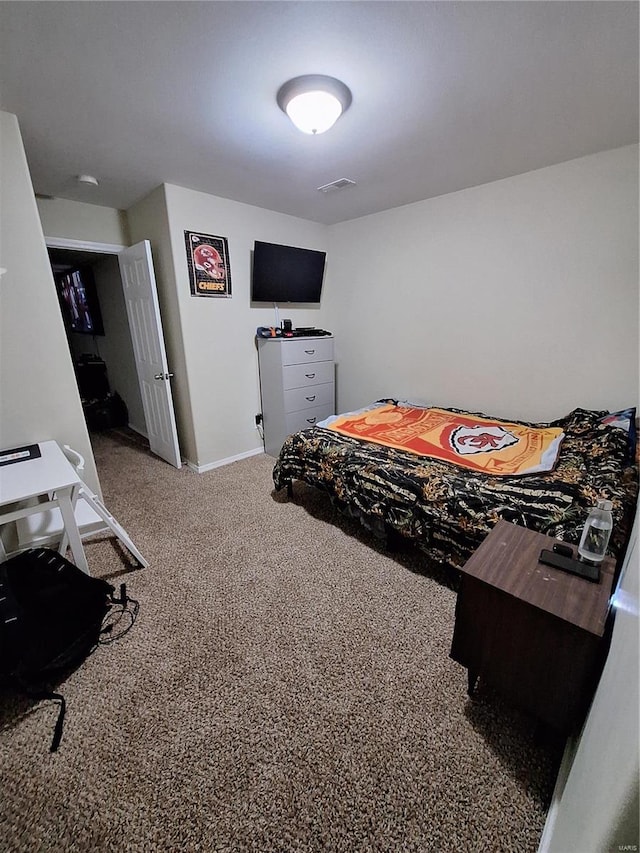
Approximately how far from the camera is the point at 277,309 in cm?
361

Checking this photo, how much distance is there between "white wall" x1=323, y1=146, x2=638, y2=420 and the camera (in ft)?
7.52

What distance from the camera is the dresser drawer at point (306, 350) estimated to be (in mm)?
3297

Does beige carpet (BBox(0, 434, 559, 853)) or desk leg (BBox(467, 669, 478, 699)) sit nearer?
beige carpet (BBox(0, 434, 559, 853))

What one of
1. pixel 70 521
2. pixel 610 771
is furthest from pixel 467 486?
pixel 70 521

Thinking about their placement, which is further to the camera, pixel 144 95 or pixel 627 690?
pixel 144 95

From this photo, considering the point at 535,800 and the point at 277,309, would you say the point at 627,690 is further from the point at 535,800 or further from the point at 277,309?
the point at 277,309

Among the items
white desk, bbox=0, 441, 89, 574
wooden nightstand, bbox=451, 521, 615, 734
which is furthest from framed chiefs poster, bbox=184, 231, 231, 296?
wooden nightstand, bbox=451, 521, 615, 734

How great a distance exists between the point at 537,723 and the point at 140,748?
1378 millimetres

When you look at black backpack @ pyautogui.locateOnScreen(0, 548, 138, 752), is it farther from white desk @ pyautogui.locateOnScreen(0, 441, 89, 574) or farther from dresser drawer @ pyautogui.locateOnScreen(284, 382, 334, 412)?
dresser drawer @ pyautogui.locateOnScreen(284, 382, 334, 412)

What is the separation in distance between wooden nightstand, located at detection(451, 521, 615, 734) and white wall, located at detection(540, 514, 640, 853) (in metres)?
0.08

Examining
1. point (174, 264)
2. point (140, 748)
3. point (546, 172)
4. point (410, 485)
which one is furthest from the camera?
point (174, 264)

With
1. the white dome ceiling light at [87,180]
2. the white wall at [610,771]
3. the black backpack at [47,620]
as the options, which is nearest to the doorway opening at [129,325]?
the white dome ceiling light at [87,180]

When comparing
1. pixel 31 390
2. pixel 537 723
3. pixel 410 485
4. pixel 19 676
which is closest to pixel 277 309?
pixel 31 390

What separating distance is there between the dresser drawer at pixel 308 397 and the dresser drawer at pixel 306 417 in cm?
4
